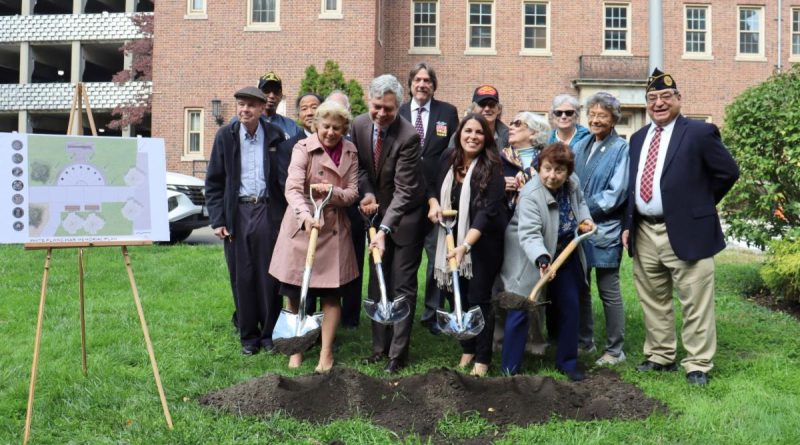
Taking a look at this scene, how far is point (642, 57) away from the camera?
24312 millimetres

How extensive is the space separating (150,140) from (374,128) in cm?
160

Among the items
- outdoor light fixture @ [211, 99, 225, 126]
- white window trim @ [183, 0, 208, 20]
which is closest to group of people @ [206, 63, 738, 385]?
outdoor light fixture @ [211, 99, 225, 126]

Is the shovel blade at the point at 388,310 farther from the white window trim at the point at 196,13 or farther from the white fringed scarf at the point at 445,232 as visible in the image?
the white window trim at the point at 196,13

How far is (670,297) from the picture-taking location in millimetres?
4949

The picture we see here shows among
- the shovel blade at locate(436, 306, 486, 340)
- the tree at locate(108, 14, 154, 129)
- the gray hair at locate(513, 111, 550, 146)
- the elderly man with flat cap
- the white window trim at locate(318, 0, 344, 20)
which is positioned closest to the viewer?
the shovel blade at locate(436, 306, 486, 340)

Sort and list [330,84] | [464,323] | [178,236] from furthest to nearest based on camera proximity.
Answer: [330,84] → [178,236] → [464,323]

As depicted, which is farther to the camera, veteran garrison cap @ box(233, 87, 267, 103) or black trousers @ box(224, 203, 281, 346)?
black trousers @ box(224, 203, 281, 346)

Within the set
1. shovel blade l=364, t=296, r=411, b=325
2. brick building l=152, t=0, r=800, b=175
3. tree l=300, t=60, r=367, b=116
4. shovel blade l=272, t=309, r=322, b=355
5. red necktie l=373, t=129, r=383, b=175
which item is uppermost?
brick building l=152, t=0, r=800, b=175

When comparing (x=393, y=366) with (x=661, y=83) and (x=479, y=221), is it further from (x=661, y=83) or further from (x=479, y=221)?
(x=661, y=83)

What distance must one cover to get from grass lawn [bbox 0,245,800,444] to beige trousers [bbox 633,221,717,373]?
0.63 ft

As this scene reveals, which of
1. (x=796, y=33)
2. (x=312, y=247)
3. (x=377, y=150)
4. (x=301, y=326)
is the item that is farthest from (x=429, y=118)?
(x=796, y=33)

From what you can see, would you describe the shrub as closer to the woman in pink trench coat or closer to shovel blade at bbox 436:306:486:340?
shovel blade at bbox 436:306:486:340

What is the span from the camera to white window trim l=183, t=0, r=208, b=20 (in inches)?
894

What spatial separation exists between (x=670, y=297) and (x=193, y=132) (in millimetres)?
20809
